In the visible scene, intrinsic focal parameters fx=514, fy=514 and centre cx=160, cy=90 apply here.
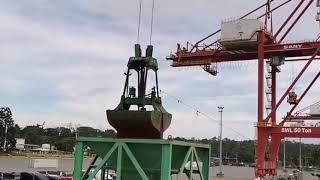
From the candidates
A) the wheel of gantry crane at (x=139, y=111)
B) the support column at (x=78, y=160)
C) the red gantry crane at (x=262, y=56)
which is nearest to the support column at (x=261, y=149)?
the red gantry crane at (x=262, y=56)

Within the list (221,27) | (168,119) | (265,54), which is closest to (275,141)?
(265,54)

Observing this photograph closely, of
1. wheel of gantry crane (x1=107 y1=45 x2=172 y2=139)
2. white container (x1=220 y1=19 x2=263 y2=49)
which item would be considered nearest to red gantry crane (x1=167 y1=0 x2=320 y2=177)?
white container (x1=220 y1=19 x2=263 y2=49)

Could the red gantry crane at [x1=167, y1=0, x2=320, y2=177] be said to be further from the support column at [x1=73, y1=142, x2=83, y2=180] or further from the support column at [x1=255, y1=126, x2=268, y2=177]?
the support column at [x1=73, y1=142, x2=83, y2=180]

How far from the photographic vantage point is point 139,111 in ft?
35.5

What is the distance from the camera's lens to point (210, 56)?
186ft

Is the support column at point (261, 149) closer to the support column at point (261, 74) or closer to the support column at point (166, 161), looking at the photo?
the support column at point (261, 74)

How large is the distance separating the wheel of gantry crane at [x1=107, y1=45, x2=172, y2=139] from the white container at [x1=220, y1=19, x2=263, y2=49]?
43986mm

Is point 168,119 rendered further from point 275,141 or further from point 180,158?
point 275,141

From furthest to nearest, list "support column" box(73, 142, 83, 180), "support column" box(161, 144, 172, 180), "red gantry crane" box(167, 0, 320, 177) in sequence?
"red gantry crane" box(167, 0, 320, 177) → "support column" box(73, 142, 83, 180) → "support column" box(161, 144, 172, 180)

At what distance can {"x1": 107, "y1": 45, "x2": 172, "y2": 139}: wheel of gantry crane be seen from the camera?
35.6 feet

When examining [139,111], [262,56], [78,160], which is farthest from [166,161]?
[262,56]

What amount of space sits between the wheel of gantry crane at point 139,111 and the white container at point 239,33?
1732 inches

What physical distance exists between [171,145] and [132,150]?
2.96ft

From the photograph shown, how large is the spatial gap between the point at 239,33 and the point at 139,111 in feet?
149
